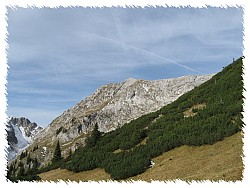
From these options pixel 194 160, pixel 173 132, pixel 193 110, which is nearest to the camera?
pixel 194 160

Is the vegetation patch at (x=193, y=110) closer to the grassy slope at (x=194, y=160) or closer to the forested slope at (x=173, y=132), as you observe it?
the forested slope at (x=173, y=132)

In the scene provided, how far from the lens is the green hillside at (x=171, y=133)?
36.8 m

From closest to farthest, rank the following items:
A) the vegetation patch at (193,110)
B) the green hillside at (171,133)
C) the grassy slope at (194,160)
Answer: the grassy slope at (194,160) < the green hillside at (171,133) < the vegetation patch at (193,110)

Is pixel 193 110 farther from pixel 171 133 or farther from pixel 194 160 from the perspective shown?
pixel 194 160

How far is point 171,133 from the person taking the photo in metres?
43.4

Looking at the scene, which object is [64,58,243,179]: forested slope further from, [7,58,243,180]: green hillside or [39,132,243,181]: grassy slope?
[39,132,243,181]: grassy slope

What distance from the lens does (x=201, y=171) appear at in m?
28.5

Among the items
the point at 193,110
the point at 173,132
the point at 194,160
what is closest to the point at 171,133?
the point at 173,132

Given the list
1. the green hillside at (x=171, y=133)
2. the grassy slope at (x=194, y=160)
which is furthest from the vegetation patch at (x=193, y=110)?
the grassy slope at (x=194, y=160)

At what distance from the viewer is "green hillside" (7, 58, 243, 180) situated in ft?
121

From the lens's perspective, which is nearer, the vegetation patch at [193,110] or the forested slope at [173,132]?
the forested slope at [173,132]

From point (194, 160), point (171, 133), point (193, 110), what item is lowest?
point (194, 160)

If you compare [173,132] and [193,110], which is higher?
[193,110]
